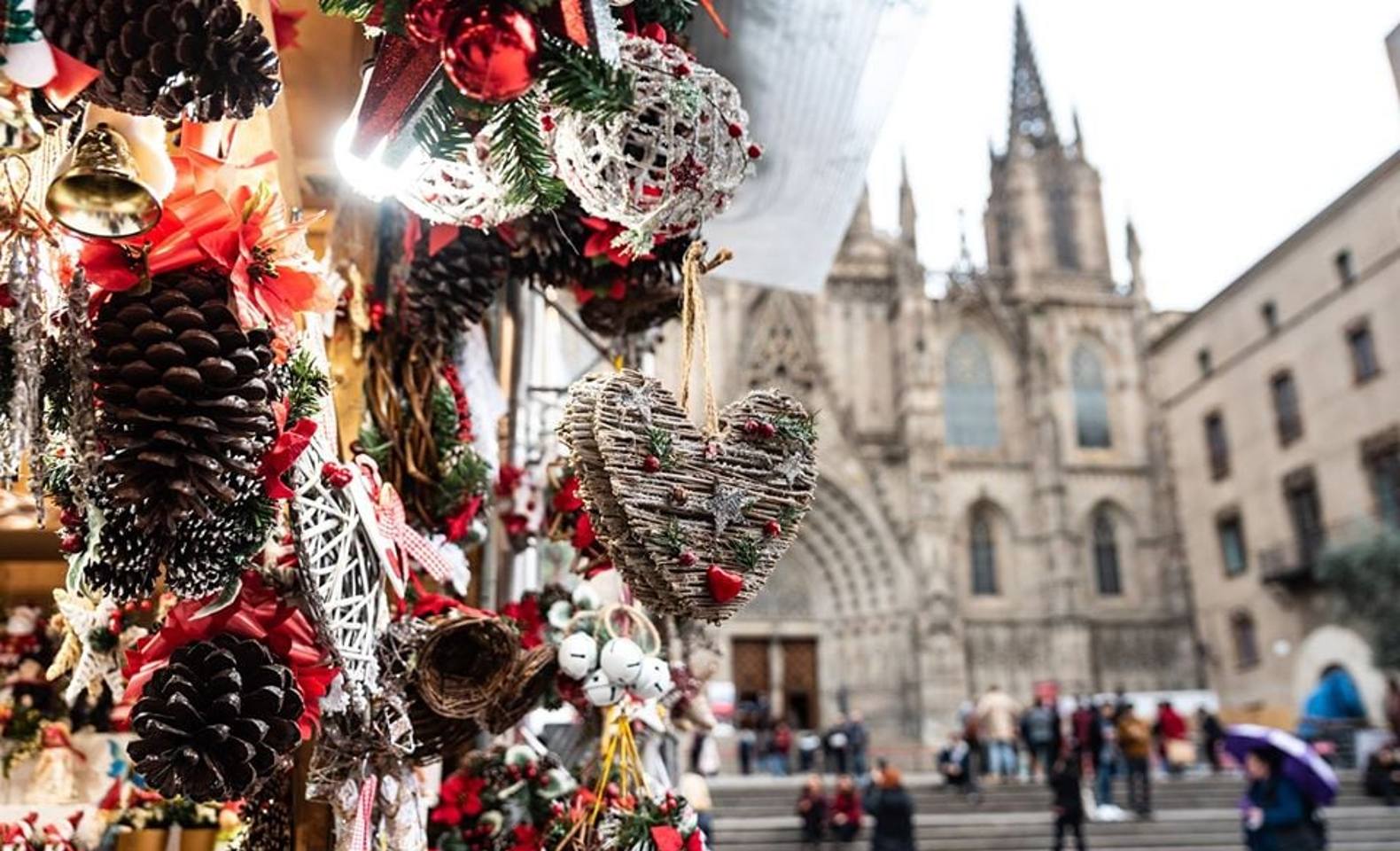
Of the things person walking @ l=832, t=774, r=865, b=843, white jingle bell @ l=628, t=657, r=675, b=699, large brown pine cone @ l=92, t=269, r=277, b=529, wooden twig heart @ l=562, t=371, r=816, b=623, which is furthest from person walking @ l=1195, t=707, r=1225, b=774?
large brown pine cone @ l=92, t=269, r=277, b=529

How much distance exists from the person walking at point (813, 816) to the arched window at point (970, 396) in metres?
17.7

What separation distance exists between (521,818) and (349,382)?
1.18 m

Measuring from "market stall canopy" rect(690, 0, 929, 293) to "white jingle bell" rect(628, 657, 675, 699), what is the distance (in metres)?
1.82

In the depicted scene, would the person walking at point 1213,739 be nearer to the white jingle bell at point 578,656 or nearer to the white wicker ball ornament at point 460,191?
the white jingle bell at point 578,656

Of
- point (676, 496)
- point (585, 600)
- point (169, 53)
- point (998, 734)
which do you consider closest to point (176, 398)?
point (169, 53)

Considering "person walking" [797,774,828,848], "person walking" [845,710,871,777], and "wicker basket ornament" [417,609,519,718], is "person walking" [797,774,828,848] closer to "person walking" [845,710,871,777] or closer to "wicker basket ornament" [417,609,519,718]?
"person walking" [845,710,871,777]

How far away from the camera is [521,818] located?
2803 millimetres

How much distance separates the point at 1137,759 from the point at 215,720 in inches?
578

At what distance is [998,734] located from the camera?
17.6m

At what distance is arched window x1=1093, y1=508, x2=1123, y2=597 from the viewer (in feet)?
98.3

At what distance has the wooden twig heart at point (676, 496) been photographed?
1680mm

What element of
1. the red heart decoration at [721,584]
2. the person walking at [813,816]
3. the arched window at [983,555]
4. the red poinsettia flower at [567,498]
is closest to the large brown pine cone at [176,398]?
the red heart decoration at [721,584]

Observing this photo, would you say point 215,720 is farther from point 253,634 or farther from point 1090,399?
point 1090,399

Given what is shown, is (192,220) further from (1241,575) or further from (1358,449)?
(1241,575)
